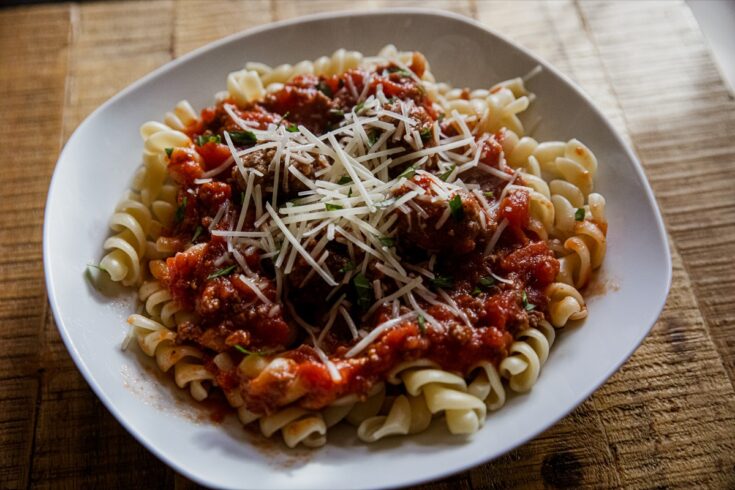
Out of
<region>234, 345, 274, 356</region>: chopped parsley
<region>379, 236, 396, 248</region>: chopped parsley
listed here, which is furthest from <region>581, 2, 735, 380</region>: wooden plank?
<region>234, 345, 274, 356</region>: chopped parsley

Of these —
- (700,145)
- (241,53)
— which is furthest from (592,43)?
(241,53)

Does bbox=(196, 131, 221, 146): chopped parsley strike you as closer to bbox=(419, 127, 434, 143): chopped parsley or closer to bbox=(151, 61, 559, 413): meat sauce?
bbox=(151, 61, 559, 413): meat sauce

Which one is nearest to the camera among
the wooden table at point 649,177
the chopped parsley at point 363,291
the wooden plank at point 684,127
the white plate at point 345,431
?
the white plate at point 345,431

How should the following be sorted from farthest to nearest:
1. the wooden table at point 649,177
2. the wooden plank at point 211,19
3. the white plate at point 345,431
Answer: the wooden plank at point 211,19 → the wooden table at point 649,177 → the white plate at point 345,431

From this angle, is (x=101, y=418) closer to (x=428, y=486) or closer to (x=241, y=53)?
(x=428, y=486)

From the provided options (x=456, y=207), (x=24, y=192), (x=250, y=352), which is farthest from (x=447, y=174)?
(x=24, y=192)

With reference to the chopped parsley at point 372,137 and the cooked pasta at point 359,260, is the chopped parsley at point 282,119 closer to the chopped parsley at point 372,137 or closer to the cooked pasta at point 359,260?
the cooked pasta at point 359,260

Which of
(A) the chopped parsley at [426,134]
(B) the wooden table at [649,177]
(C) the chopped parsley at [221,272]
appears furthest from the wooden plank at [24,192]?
(A) the chopped parsley at [426,134]
